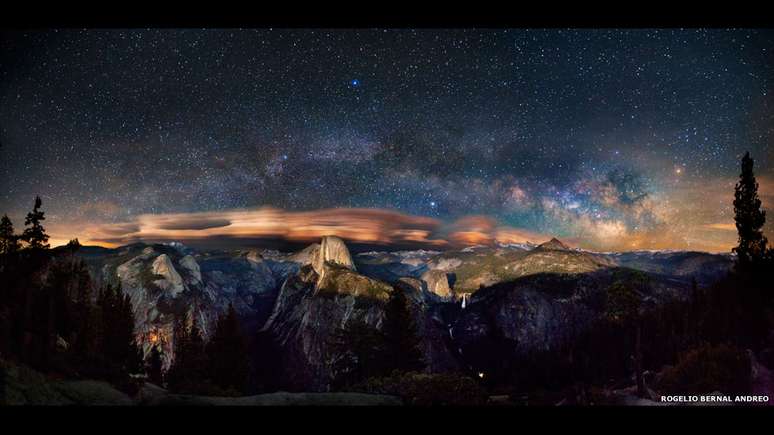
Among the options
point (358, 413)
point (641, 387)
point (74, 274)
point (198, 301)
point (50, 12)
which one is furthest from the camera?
point (198, 301)

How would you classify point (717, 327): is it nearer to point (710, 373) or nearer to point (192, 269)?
point (710, 373)

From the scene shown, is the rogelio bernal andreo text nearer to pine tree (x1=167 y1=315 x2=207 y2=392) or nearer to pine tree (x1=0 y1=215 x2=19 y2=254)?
pine tree (x1=167 y1=315 x2=207 y2=392)

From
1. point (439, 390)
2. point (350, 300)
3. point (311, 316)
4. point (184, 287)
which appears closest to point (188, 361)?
point (439, 390)

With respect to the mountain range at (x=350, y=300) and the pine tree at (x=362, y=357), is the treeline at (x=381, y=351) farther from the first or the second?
the mountain range at (x=350, y=300)

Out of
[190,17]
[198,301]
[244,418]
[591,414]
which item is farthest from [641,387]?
[198,301]

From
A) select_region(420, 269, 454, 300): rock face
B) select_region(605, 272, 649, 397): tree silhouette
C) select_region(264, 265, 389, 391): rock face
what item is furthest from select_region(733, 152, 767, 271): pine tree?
select_region(420, 269, 454, 300): rock face

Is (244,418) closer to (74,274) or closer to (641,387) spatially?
(74,274)

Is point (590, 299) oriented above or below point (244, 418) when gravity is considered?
below
